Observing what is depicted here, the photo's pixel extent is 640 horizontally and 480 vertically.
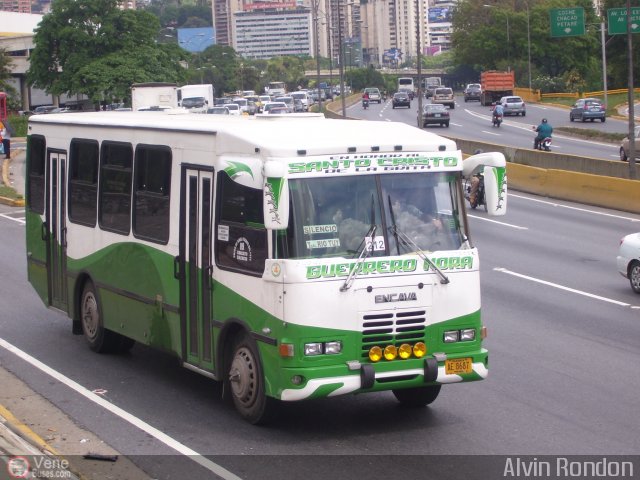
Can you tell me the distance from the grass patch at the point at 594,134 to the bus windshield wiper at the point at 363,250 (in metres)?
48.2

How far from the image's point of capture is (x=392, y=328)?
9.07m

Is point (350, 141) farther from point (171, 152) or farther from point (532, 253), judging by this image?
point (532, 253)

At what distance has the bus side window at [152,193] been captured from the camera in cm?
1079

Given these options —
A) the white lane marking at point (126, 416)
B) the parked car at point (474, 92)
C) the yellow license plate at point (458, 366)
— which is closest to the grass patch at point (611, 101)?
the parked car at point (474, 92)

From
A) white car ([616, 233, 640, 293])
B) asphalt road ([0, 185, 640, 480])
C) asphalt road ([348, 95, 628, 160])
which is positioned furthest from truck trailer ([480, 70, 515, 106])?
asphalt road ([0, 185, 640, 480])

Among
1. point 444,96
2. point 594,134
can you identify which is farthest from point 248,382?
point 444,96

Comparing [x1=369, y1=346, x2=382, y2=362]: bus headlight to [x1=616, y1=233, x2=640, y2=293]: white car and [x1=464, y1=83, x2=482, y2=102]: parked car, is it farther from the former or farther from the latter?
[x1=464, y1=83, x2=482, y2=102]: parked car

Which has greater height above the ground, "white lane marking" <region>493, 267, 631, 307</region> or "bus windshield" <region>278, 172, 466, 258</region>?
"bus windshield" <region>278, 172, 466, 258</region>

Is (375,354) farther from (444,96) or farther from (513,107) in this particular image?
(444,96)

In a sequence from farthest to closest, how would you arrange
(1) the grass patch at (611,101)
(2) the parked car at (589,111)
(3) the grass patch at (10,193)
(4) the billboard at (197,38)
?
(4) the billboard at (197,38)
(1) the grass patch at (611,101)
(2) the parked car at (589,111)
(3) the grass patch at (10,193)

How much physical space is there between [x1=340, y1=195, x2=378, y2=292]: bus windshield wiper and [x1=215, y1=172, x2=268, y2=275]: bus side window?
29.4 inches

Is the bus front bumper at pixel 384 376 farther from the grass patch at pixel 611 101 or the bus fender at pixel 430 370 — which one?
the grass patch at pixel 611 101

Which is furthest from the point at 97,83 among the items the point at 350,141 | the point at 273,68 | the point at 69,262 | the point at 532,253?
the point at 273,68

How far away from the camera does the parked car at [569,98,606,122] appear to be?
6838cm
